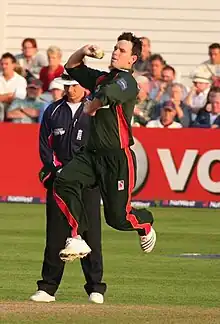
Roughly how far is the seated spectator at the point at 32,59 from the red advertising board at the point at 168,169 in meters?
2.56

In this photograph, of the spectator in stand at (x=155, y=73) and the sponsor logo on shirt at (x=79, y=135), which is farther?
the spectator in stand at (x=155, y=73)

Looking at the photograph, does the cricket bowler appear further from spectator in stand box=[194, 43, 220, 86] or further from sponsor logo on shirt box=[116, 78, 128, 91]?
spectator in stand box=[194, 43, 220, 86]

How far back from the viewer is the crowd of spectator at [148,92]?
72.7ft

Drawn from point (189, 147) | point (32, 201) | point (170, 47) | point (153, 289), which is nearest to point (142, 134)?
point (189, 147)

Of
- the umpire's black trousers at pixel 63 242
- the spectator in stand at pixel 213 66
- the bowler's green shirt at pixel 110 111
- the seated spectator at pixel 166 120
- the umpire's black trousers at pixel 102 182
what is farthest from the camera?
the spectator in stand at pixel 213 66

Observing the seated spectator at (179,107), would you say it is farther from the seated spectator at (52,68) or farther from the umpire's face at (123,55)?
the umpire's face at (123,55)

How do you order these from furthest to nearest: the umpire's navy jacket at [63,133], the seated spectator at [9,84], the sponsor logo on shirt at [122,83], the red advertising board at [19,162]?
the seated spectator at [9,84]
the red advertising board at [19,162]
the umpire's navy jacket at [63,133]
the sponsor logo on shirt at [122,83]

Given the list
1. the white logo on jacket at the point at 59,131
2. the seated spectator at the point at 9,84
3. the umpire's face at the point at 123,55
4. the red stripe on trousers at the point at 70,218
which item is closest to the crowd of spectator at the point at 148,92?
the seated spectator at the point at 9,84

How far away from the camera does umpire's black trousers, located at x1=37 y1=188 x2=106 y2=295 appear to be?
11.0m

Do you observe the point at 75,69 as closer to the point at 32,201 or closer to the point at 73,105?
the point at 73,105

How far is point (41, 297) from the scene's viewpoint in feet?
36.3

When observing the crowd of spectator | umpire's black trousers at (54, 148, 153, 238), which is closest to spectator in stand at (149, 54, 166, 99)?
the crowd of spectator

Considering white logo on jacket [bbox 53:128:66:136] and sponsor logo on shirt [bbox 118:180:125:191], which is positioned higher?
white logo on jacket [bbox 53:128:66:136]

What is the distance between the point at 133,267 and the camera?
1420 cm
